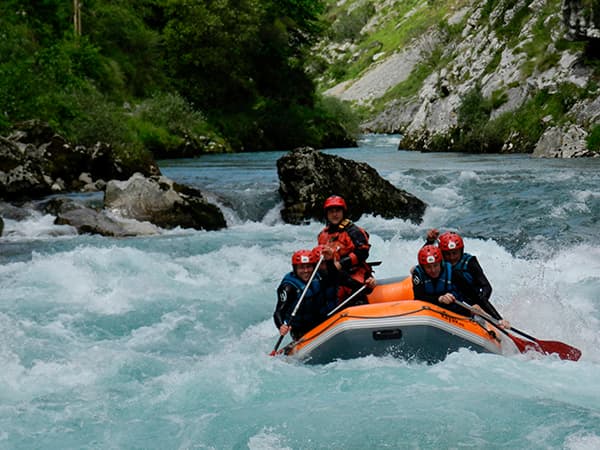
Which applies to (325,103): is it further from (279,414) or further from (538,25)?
(279,414)

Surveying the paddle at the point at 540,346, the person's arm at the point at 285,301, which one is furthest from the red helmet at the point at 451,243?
the person's arm at the point at 285,301

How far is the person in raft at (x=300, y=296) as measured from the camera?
23.2 ft

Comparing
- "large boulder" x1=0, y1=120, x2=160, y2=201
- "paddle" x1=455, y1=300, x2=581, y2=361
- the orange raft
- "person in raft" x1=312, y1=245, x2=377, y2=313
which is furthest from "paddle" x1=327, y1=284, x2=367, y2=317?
"large boulder" x1=0, y1=120, x2=160, y2=201

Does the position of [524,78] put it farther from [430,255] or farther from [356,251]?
[430,255]

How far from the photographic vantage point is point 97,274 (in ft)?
33.1

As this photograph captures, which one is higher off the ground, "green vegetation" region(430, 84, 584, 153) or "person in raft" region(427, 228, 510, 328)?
"green vegetation" region(430, 84, 584, 153)

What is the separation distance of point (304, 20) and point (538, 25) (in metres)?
15.8

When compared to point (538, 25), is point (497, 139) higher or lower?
lower

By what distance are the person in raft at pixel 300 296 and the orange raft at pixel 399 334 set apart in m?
0.43

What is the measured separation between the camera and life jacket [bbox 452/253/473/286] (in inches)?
284

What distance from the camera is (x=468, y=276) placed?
7.21 m

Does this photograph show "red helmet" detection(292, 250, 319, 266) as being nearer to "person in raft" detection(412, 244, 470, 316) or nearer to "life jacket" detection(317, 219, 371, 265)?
"life jacket" detection(317, 219, 371, 265)

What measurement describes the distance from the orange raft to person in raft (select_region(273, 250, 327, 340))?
435 mm

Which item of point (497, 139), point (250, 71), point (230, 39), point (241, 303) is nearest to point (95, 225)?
point (241, 303)
